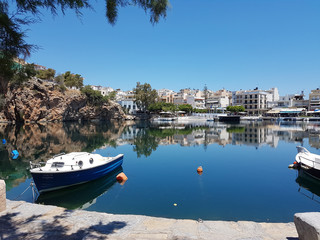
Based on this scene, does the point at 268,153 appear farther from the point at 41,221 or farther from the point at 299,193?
the point at 41,221

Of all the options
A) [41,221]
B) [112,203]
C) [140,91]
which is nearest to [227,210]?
[112,203]

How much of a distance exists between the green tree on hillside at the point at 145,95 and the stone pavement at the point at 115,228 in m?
89.2

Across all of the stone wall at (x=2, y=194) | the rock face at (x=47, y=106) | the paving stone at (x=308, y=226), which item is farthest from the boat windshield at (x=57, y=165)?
the rock face at (x=47, y=106)

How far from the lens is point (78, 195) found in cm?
1191

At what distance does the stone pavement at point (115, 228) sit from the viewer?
5.16m

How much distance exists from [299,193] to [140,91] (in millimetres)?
87803

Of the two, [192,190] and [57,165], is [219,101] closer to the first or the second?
[192,190]

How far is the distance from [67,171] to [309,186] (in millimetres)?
14294

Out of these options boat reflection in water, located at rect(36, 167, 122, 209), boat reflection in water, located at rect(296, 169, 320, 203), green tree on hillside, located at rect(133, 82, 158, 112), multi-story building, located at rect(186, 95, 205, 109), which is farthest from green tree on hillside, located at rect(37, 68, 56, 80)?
boat reflection in water, located at rect(296, 169, 320, 203)

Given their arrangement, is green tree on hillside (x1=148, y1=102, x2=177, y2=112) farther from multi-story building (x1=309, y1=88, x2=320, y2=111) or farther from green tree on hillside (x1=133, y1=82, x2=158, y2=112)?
multi-story building (x1=309, y1=88, x2=320, y2=111)

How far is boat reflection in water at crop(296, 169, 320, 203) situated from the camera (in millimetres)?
12080

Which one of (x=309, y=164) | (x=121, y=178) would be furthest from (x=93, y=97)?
(x=309, y=164)

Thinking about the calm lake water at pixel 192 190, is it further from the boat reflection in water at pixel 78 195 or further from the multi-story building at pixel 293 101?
the multi-story building at pixel 293 101

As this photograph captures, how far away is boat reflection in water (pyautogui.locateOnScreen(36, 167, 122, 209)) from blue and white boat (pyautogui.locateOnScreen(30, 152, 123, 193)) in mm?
295
